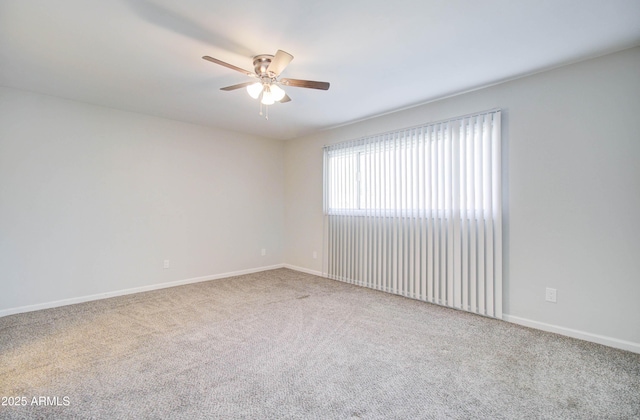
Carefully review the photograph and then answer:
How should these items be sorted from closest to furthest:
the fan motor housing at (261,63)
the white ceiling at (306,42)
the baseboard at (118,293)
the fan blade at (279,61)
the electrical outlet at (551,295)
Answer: the white ceiling at (306,42) → the fan blade at (279,61) → the fan motor housing at (261,63) → the electrical outlet at (551,295) → the baseboard at (118,293)

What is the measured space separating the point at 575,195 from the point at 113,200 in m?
5.09

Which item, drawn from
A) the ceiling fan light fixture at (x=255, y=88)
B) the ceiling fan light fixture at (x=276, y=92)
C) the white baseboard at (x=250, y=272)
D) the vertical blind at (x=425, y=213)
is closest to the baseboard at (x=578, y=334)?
the white baseboard at (x=250, y=272)

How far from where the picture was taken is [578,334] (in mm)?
2576

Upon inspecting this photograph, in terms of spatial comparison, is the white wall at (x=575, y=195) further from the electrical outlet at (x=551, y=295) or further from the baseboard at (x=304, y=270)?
the baseboard at (x=304, y=270)

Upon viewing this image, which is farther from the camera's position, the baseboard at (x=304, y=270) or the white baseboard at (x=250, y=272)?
the baseboard at (x=304, y=270)

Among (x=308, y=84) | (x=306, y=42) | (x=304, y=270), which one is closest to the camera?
(x=306, y=42)

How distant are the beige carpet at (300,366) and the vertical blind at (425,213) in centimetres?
43

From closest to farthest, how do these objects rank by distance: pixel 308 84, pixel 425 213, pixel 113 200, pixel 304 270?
pixel 308 84
pixel 425 213
pixel 113 200
pixel 304 270

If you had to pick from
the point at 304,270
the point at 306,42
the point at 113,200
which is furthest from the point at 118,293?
the point at 306,42

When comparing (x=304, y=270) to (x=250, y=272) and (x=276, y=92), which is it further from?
(x=276, y=92)

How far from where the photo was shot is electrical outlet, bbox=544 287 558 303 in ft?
8.88

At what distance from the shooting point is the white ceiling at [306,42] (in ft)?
6.23

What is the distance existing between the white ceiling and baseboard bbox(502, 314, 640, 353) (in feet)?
7.77

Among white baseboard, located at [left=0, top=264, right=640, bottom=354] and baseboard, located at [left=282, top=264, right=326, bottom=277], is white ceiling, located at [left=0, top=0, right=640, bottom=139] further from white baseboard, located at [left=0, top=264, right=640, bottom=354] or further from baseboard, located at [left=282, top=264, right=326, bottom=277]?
baseboard, located at [left=282, top=264, right=326, bottom=277]
